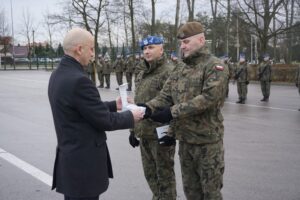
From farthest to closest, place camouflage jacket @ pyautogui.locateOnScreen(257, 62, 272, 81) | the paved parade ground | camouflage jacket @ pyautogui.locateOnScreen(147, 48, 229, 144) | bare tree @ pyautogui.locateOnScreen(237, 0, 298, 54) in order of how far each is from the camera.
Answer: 1. bare tree @ pyautogui.locateOnScreen(237, 0, 298, 54)
2. camouflage jacket @ pyautogui.locateOnScreen(257, 62, 272, 81)
3. the paved parade ground
4. camouflage jacket @ pyautogui.locateOnScreen(147, 48, 229, 144)

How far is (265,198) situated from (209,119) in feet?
6.77

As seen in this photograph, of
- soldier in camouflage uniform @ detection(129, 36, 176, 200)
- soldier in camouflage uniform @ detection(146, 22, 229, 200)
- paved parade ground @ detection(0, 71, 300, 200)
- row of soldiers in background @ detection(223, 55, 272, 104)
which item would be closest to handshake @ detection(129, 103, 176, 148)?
soldier in camouflage uniform @ detection(146, 22, 229, 200)

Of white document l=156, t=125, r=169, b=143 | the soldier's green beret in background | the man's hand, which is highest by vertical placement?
the soldier's green beret in background

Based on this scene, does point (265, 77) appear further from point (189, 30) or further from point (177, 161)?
point (189, 30)

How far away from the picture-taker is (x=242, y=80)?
713 inches

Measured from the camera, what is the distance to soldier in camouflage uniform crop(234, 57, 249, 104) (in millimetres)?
17906

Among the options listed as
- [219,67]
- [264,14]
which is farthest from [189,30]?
[264,14]

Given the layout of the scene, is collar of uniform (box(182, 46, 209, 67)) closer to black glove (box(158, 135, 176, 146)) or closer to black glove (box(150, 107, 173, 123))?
black glove (box(150, 107, 173, 123))

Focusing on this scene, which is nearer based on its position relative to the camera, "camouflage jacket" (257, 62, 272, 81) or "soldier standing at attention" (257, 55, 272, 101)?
"soldier standing at attention" (257, 55, 272, 101)

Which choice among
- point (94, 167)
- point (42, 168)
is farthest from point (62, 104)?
point (42, 168)

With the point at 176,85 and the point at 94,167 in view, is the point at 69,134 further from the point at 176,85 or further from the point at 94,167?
the point at 176,85

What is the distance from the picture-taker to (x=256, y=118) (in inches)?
518

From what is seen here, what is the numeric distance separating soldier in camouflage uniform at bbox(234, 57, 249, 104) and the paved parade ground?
13.5ft

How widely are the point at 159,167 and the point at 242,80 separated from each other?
13897 millimetres
